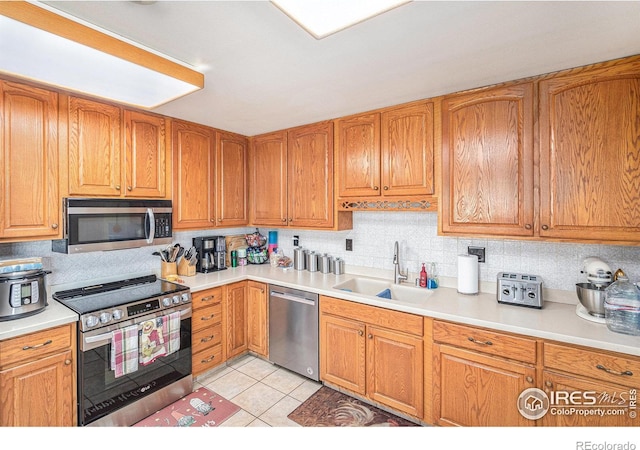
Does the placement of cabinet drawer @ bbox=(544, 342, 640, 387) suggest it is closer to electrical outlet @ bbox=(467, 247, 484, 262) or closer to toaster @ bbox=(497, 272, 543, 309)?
toaster @ bbox=(497, 272, 543, 309)

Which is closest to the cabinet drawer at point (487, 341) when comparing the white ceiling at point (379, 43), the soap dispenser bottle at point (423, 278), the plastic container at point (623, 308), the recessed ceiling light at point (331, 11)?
the plastic container at point (623, 308)

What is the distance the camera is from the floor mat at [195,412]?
6.82 ft

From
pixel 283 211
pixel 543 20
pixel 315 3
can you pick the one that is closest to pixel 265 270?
pixel 283 211

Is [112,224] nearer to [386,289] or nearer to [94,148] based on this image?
[94,148]

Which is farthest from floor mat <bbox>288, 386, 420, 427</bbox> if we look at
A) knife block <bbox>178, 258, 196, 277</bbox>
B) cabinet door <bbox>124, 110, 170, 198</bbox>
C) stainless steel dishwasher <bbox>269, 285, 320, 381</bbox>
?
cabinet door <bbox>124, 110, 170, 198</bbox>

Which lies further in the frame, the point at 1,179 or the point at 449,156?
the point at 449,156

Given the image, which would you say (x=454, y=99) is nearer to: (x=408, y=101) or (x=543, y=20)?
(x=408, y=101)

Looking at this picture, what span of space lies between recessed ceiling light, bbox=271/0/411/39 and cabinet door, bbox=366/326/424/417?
5.99ft

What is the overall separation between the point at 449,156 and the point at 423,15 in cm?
106

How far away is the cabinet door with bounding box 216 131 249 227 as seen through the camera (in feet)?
9.98

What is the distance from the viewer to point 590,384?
1.51 metres

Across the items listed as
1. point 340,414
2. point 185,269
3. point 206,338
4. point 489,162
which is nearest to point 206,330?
point 206,338

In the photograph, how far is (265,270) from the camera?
10.2ft

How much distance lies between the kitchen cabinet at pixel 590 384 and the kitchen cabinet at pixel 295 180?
1724 mm
